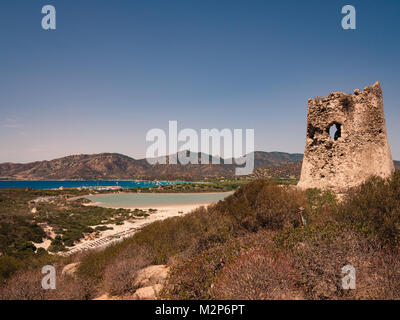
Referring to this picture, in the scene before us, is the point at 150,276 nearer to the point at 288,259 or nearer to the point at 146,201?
the point at 288,259

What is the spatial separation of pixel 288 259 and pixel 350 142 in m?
6.29

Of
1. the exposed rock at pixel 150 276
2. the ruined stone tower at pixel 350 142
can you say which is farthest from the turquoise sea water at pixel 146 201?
the ruined stone tower at pixel 350 142

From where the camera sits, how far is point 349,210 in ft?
19.9

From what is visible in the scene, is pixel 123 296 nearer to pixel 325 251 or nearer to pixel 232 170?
pixel 325 251

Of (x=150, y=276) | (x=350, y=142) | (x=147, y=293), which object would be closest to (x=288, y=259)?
(x=147, y=293)

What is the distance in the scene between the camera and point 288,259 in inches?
170

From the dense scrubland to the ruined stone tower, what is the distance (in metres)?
0.86

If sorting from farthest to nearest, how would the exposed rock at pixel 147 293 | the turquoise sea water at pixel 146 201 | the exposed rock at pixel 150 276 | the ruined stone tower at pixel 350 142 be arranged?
the turquoise sea water at pixel 146 201 → the ruined stone tower at pixel 350 142 → the exposed rock at pixel 150 276 → the exposed rock at pixel 147 293

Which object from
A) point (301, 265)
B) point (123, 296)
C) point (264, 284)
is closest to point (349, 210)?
point (301, 265)

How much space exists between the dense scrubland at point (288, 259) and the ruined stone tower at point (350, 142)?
86cm

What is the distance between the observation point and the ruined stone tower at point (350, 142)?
8.26m

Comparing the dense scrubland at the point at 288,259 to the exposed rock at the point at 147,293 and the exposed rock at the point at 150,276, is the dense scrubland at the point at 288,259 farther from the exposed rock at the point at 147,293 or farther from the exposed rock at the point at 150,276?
the exposed rock at the point at 147,293

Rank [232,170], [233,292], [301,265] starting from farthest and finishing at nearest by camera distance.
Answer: [232,170]
[301,265]
[233,292]
